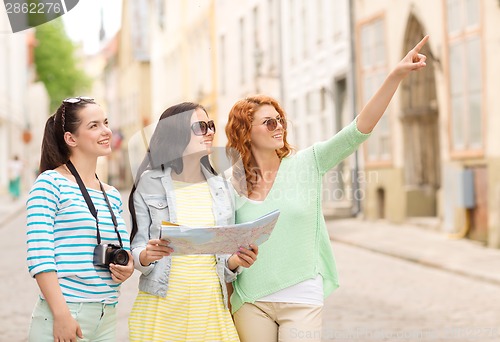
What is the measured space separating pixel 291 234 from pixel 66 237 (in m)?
0.90

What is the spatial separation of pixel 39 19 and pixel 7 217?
18483mm

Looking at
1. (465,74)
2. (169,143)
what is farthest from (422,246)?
(169,143)

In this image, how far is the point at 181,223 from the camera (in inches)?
139

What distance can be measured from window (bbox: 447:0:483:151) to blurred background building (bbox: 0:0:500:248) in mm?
17

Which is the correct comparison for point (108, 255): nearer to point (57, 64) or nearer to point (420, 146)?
point (420, 146)

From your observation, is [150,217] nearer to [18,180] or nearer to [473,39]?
[473,39]

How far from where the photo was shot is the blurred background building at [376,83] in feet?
48.0

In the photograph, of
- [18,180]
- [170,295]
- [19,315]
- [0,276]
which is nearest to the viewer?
[170,295]

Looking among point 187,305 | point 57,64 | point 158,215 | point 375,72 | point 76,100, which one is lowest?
point 187,305

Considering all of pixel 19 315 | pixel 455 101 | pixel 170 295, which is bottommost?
pixel 19 315

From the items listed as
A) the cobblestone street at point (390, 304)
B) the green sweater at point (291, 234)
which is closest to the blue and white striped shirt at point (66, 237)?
the green sweater at point (291, 234)

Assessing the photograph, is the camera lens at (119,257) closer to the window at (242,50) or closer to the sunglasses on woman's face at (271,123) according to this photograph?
the sunglasses on woman's face at (271,123)

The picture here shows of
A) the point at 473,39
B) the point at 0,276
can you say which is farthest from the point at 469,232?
the point at 0,276

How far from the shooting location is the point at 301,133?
2412 centimetres
